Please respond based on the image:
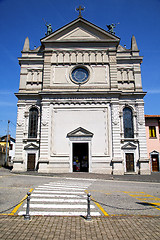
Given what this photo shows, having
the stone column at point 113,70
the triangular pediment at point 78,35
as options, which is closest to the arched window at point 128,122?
the stone column at point 113,70

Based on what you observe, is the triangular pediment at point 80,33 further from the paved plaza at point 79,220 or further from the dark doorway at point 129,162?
the paved plaza at point 79,220

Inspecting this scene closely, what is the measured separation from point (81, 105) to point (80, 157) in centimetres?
698

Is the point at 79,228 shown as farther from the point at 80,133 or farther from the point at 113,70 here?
the point at 113,70

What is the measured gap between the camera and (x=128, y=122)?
24938 mm

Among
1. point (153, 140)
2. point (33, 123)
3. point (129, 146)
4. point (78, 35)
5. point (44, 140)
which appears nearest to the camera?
point (44, 140)

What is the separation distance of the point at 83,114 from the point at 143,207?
1736cm

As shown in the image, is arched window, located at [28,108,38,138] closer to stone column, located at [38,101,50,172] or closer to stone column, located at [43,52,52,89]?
stone column, located at [38,101,50,172]

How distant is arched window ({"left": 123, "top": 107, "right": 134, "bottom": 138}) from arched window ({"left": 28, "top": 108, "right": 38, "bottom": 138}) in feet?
39.2

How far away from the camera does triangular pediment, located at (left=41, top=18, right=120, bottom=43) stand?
26828 millimetres

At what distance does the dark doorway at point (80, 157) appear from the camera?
2436 cm

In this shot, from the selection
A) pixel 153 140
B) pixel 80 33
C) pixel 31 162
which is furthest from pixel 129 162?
pixel 80 33

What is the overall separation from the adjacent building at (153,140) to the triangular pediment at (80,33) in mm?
13004

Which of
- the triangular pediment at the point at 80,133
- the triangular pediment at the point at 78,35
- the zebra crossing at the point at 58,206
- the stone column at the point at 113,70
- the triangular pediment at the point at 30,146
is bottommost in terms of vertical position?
the zebra crossing at the point at 58,206

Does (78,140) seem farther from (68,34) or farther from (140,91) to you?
(68,34)
